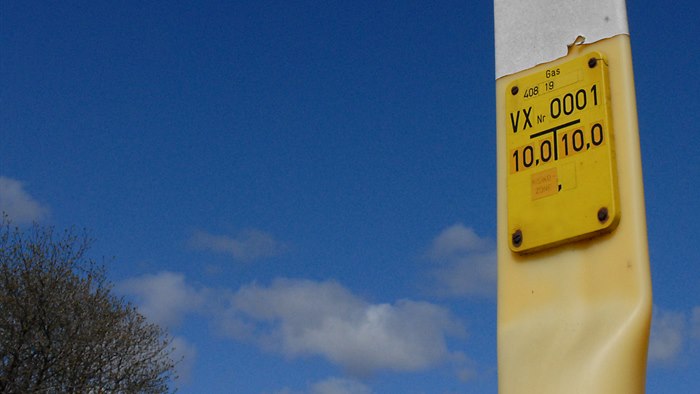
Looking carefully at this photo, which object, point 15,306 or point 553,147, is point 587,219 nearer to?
point 553,147

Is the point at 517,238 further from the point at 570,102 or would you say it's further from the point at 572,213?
the point at 570,102

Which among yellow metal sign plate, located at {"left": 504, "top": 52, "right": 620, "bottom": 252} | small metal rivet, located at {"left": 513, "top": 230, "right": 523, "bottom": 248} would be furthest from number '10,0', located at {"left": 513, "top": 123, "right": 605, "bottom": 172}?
small metal rivet, located at {"left": 513, "top": 230, "right": 523, "bottom": 248}

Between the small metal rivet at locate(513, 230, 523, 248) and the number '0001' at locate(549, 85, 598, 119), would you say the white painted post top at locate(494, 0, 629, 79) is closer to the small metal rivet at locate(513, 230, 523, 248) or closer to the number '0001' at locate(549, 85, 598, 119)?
the number '0001' at locate(549, 85, 598, 119)

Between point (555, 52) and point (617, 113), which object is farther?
point (555, 52)

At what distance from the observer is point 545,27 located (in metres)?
2.37

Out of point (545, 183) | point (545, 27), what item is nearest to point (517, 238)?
point (545, 183)

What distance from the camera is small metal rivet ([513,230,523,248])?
2.18m

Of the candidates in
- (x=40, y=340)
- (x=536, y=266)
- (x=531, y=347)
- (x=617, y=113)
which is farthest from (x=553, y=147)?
(x=40, y=340)

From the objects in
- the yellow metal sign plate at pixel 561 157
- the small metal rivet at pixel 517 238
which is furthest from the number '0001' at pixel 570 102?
the small metal rivet at pixel 517 238

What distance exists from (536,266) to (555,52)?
2.10 feet

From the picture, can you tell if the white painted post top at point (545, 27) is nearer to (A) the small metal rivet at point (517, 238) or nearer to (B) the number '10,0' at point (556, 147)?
(B) the number '10,0' at point (556, 147)

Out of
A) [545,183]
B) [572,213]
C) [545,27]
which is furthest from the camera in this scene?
[545,27]

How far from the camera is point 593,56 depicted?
2172mm

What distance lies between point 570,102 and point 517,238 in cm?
40
